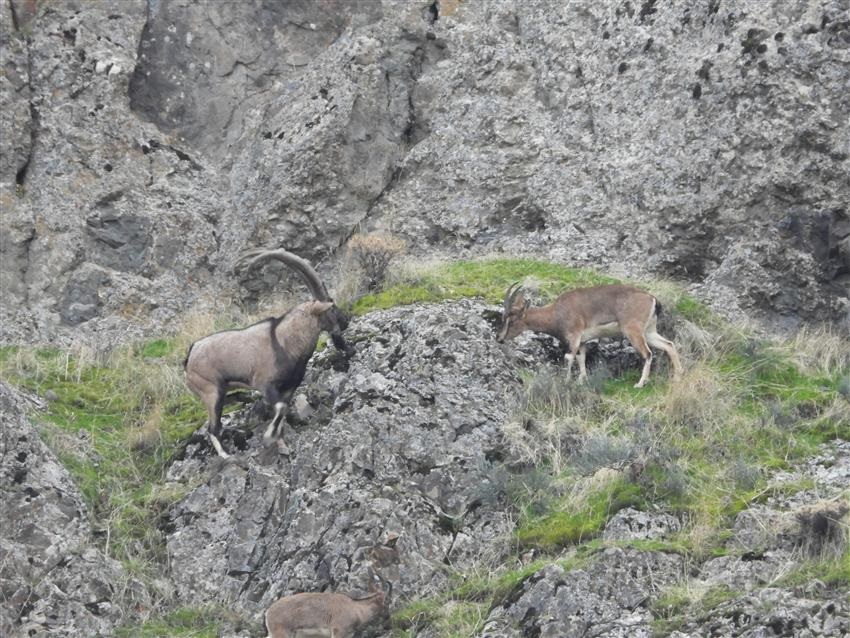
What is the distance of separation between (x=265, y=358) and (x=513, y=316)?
10.1 feet

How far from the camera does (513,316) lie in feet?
62.2

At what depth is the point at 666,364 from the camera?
18.7 metres

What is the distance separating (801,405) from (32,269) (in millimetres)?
11306

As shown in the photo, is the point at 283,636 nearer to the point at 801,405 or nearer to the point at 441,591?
the point at 441,591

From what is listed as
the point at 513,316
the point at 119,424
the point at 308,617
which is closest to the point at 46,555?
the point at 308,617

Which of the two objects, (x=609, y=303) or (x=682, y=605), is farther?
(x=609, y=303)

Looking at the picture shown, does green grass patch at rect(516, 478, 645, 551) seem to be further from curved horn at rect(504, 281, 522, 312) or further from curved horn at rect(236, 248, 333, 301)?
curved horn at rect(236, 248, 333, 301)

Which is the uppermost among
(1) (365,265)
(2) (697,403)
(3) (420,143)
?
(3) (420,143)

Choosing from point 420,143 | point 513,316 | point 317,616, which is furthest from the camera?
point 420,143

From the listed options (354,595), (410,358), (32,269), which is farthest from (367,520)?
(32,269)

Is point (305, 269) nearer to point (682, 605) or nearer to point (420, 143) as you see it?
point (420, 143)

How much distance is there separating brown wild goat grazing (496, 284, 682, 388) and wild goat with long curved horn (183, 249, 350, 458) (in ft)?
7.05

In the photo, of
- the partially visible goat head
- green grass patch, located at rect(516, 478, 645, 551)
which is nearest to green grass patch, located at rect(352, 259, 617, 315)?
the partially visible goat head

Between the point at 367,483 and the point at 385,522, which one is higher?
the point at 367,483
